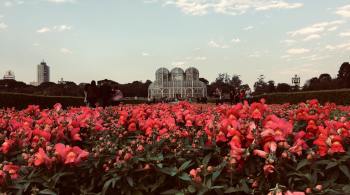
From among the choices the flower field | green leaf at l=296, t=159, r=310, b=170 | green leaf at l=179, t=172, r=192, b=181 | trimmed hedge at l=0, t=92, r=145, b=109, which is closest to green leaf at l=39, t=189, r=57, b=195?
the flower field

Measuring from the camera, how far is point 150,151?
3.28 metres

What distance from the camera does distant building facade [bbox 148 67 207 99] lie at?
6531cm

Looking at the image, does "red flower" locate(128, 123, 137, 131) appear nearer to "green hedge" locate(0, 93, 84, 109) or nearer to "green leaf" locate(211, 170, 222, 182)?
"green leaf" locate(211, 170, 222, 182)

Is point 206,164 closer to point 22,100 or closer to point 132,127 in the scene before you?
point 132,127

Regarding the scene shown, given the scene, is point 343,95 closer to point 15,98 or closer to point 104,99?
point 104,99

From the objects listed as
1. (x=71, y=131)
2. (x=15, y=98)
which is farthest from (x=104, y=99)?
(x=71, y=131)

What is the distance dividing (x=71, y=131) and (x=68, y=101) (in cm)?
2778


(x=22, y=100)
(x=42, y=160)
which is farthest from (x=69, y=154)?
(x=22, y=100)

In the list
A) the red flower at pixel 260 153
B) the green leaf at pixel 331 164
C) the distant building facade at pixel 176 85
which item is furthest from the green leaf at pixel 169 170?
the distant building facade at pixel 176 85

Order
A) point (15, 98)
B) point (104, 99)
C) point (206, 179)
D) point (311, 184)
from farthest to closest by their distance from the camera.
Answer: point (15, 98)
point (104, 99)
point (206, 179)
point (311, 184)

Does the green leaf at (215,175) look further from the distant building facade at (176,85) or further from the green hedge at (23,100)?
the distant building facade at (176,85)

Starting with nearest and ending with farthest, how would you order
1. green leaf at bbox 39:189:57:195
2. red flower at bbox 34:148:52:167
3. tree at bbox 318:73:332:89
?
1. green leaf at bbox 39:189:57:195
2. red flower at bbox 34:148:52:167
3. tree at bbox 318:73:332:89

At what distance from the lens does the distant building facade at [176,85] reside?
65.3 metres

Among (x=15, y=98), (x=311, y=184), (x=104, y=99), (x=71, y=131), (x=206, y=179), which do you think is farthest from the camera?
(x=15, y=98)
